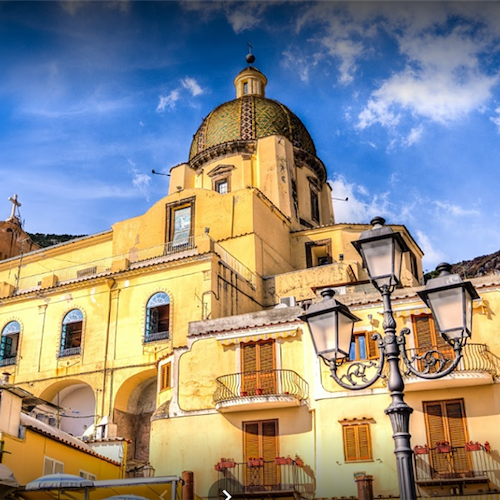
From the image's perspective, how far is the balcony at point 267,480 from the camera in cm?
1966

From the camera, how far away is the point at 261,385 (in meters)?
21.5

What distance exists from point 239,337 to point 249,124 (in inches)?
847

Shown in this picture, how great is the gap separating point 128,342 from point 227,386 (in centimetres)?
789

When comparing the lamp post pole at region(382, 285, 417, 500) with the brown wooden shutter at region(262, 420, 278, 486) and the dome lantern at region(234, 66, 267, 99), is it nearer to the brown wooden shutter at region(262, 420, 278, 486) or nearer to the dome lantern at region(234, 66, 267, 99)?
the brown wooden shutter at region(262, 420, 278, 486)

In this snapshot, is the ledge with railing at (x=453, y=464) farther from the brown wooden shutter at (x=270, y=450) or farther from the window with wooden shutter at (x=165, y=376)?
the window with wooden shutter at (x=165, y=376)

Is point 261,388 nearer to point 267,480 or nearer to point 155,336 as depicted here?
point 267,480

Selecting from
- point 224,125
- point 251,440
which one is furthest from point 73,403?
point 224,125

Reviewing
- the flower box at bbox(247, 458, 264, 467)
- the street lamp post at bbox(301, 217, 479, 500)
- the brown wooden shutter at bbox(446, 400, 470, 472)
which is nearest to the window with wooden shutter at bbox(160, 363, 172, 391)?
the flower box at bbox(247, 458, 264, 467)

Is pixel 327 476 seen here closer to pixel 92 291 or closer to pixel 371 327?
pixel 371 327

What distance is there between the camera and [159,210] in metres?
34.7

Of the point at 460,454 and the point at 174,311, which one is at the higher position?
the point at 174,311

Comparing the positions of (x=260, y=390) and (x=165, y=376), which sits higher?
(x=165, y=376)

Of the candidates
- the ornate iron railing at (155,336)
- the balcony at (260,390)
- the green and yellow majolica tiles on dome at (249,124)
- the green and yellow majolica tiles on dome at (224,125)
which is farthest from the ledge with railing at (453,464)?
the green and yellow majolica tiles on dome at (224,125)

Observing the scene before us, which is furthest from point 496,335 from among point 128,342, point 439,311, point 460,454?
point 128,342
